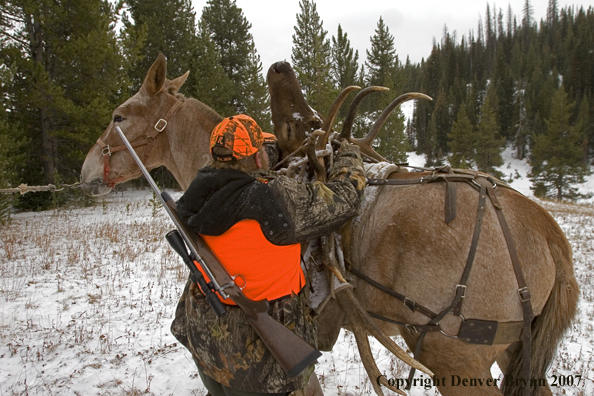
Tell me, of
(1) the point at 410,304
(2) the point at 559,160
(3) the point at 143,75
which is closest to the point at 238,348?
(1) the point at 410,304

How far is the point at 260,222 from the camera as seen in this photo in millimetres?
1507

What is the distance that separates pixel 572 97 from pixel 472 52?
101 ft

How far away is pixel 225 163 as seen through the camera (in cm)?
160

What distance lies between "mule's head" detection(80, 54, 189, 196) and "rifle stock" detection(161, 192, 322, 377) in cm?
169

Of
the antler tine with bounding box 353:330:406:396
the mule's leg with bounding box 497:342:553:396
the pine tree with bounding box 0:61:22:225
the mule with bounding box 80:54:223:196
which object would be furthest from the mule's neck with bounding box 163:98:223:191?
the pine tree with bounding box 0:61:22:225

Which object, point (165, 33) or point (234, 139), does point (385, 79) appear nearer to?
point (165, 33)

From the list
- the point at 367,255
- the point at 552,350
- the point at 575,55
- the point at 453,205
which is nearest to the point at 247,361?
the point at 367,255

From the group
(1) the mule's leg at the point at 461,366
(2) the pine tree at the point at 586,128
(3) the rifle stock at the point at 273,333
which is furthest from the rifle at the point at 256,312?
(2) the pine tree at the point at 586,128

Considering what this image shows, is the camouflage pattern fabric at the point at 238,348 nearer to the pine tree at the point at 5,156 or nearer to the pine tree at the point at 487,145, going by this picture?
the pine tree at the point at 5,156

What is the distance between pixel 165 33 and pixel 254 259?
1886 centimetres

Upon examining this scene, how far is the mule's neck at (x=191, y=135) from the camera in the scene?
2781mm

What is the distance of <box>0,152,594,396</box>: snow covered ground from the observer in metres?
3.44

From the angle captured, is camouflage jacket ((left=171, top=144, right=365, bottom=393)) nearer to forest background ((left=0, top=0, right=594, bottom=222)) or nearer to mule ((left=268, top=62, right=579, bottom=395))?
mule ((left=268, top=62, right=579, bottom=395))

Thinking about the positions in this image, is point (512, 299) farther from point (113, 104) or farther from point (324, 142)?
point (113, 104)
